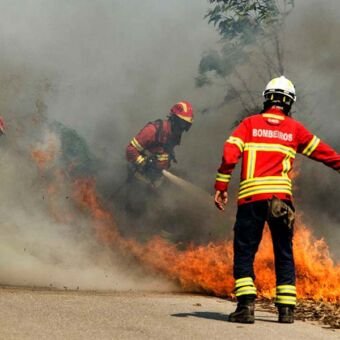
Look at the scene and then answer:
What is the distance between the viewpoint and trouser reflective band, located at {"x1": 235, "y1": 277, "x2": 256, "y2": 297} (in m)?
5.91

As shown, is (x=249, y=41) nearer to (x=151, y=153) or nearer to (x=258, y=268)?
(x=151, y=153)

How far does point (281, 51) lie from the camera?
13.9 metres

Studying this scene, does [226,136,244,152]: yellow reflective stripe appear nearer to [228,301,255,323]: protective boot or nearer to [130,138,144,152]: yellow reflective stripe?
[228,301,255,323]: protective boot

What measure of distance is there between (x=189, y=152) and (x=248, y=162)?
701 cm

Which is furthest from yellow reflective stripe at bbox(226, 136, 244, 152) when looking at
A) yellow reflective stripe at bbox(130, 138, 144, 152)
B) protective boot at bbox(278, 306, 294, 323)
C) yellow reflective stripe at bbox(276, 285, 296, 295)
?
yellow reflective stripe at bbox(130, 138, 144, 152)

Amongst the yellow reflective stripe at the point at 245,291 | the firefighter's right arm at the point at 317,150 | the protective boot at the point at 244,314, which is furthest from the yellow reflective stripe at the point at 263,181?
the protective boot at the point at 244,314

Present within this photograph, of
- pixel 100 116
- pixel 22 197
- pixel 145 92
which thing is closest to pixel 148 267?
pixel 22 197

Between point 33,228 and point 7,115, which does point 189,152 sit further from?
point 33,228

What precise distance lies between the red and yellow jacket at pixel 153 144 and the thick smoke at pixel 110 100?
51 centimetres

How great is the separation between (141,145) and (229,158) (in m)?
4.68

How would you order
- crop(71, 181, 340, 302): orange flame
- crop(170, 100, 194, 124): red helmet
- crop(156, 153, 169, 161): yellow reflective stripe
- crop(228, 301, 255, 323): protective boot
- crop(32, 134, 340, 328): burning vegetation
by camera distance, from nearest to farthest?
→ crop(228, 301, 255, 323): protective boot, crop(32, 134, 340, 328): burning vegetation, crop(71, 181, 340, 302): orange flame, crop(156, 153, 169, 161): yellow reflective stripe, crop(170, 100, 194, 124): red helmet

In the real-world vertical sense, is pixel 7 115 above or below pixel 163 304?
above

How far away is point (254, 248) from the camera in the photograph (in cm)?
605

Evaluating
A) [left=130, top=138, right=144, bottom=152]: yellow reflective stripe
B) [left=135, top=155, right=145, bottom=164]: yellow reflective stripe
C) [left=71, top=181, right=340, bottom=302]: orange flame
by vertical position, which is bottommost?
[left=71, top=181, right=340, bottom=302]: orange flame
